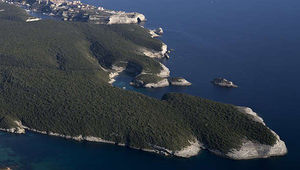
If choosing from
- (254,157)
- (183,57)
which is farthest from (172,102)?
(183,57)

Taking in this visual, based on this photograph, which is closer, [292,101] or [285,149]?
[285,149]

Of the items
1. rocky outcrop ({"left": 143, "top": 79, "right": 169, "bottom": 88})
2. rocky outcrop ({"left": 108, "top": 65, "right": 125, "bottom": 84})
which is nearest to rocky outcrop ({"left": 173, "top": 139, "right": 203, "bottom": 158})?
rocky outcrop ({"left": 143, "top": 79, "right": 169, "bottom": 88})

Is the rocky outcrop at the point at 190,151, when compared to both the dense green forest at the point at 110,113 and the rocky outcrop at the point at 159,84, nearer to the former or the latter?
the dense green forest at the point at 110,113

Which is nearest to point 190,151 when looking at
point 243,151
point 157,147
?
point 157,147

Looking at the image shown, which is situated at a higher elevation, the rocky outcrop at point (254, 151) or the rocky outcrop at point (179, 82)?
the rocky outcrop at point (254, 151)

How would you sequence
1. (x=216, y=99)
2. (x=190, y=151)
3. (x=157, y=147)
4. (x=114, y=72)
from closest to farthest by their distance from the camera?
(x=190, y=151) → (x=157, y=147) → (x=216, y=99) → (x=114, y=72)

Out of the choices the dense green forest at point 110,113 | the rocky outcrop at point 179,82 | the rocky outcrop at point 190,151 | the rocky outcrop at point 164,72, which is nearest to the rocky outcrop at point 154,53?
the rocky outcrop at point 164,72

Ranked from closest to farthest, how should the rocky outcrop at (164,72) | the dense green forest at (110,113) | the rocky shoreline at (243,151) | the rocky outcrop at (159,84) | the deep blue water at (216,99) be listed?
the deep blue water at (216,99), the rocky shoreline at (243,151), the dense green forest at (110,113), the rocky outcrop at (159,84), the rocky outcrop at (164,72)

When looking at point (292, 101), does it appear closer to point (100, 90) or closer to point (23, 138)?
point (100, 90)

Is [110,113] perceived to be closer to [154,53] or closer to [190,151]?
[190,151]

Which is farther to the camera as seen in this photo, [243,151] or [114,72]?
[114,72]

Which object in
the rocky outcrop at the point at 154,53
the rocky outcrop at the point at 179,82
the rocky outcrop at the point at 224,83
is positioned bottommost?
A: the rocky outcrop at the point at 154,53
